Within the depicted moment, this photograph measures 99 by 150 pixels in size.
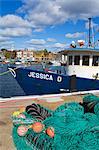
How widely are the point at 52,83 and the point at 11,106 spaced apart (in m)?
6.32

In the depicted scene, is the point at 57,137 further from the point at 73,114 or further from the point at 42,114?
the point at 42,114

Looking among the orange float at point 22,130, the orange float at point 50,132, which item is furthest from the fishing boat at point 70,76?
the orange float at point 50,132

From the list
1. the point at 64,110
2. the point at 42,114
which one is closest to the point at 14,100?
the point at 42,114

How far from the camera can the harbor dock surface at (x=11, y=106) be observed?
5539 mm

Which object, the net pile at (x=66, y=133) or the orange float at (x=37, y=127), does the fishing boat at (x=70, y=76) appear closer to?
the net pile at (x=66, y=133)

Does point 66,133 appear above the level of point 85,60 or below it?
above

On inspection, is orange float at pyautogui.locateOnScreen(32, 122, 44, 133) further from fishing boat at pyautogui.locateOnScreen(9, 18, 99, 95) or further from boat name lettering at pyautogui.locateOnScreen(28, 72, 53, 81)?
boat name lettering at pyautogui.locateOnScreen(28, 72, 53, 81)

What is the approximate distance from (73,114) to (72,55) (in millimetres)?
11736

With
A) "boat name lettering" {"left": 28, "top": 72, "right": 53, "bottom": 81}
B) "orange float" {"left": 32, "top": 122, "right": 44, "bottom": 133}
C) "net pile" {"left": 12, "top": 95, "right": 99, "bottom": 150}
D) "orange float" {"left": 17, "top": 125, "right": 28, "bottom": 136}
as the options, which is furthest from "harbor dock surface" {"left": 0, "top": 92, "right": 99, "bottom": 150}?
"boat name lettering" {"left": 28, "top": 72, "right": 53, "bottom": 81}

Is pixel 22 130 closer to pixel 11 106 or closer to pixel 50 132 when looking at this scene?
pixel 50 132

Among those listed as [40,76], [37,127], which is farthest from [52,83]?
[37,127]

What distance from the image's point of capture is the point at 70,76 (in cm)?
1468

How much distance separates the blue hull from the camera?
579 inches

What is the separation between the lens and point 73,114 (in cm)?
419
